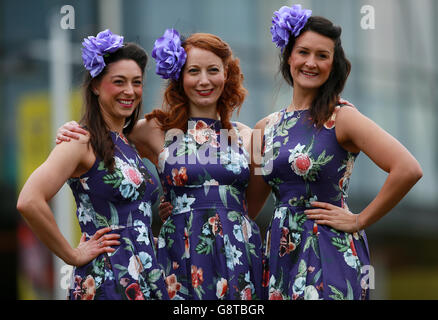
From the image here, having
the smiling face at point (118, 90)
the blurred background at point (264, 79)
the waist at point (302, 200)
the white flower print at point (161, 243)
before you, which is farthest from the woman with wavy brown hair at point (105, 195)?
the blurred background at point (264, 79)

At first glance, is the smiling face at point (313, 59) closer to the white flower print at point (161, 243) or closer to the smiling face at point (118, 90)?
the smiling face at point (118, 90)

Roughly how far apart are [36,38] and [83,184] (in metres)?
9.74

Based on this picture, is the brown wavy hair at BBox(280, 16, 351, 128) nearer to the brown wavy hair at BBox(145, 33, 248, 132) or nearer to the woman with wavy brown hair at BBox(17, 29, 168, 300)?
the brown wavy hair at BBox(145, 33, 248, 132)

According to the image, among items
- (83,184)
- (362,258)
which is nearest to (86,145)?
(83,184)

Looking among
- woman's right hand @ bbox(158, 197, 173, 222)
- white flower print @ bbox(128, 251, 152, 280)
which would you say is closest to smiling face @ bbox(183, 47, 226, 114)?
woman's right hand @ bbox(158, 197, 173, 222)

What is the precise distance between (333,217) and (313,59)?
84 centimetres

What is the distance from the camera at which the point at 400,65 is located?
1538 cm

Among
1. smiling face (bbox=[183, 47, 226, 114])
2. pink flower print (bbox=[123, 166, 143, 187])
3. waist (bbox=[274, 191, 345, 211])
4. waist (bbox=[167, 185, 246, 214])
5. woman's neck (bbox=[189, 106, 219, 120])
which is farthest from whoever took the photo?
woman's neck (bbox=[189, 106, 219, 120])

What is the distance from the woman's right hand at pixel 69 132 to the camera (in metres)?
4.30

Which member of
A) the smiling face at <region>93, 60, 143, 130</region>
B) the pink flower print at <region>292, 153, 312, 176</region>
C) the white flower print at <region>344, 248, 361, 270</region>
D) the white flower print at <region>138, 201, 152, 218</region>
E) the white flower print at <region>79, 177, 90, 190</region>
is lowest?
the white flower print at <region>344, 248, 361, 270</region>

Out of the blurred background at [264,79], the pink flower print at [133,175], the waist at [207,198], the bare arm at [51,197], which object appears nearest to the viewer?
the bare arm at [51,197]

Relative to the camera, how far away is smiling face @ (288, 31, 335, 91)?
177 inches

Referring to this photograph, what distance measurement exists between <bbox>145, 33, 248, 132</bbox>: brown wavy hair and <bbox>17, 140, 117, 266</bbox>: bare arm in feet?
2.27

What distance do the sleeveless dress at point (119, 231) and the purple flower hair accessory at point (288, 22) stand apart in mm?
1062
